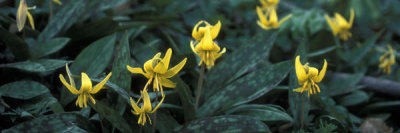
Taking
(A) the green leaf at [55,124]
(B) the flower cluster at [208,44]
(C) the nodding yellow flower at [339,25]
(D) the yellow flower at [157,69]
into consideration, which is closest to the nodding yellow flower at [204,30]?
(B) the flower cluster at [208,44]

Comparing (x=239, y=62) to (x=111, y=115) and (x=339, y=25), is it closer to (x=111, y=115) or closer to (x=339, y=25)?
(x=111, y=115)

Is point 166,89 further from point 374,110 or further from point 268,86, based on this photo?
point 374,110

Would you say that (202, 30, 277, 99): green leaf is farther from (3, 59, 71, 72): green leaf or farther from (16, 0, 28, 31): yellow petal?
(16, 0, 28, 31): yellow petal

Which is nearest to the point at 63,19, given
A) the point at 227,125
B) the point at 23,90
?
the point at 23,90

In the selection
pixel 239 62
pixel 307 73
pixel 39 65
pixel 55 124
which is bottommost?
pixel 55 124

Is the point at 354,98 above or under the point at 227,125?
above
